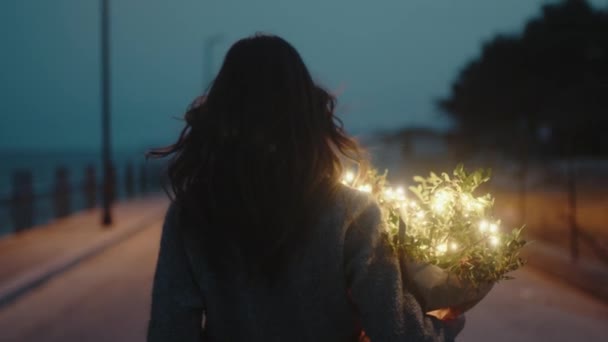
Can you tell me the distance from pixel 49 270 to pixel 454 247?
962 cm

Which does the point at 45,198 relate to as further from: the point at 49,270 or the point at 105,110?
the point at 49,270

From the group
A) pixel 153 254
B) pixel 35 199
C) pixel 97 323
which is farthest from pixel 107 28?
pixel 97 323

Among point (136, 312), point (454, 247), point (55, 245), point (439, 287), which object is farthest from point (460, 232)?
point (55, 245)

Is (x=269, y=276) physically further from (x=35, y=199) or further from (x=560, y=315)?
(x=35, y=199)

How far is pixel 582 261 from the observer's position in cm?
1038

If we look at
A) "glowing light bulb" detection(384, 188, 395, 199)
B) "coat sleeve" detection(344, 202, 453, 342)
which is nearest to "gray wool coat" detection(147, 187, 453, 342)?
"coat sleeve" detection(344, 202, 453, 342)

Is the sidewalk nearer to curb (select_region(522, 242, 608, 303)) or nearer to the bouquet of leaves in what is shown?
curb (select_region(522, 242, 608, 303))

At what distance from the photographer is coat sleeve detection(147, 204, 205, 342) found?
2066 millimetres

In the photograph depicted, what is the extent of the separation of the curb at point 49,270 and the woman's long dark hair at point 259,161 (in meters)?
7.51

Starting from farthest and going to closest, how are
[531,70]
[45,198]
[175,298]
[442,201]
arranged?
1. [531,70]
2. [45,198]
3. [442,201]
4. [175,298]

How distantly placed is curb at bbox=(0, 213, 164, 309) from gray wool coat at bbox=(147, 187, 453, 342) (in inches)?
292

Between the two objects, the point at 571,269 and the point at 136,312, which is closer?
the point at 136,312

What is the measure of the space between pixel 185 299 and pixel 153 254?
11.5 metres

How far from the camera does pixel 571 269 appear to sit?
1012 cm
